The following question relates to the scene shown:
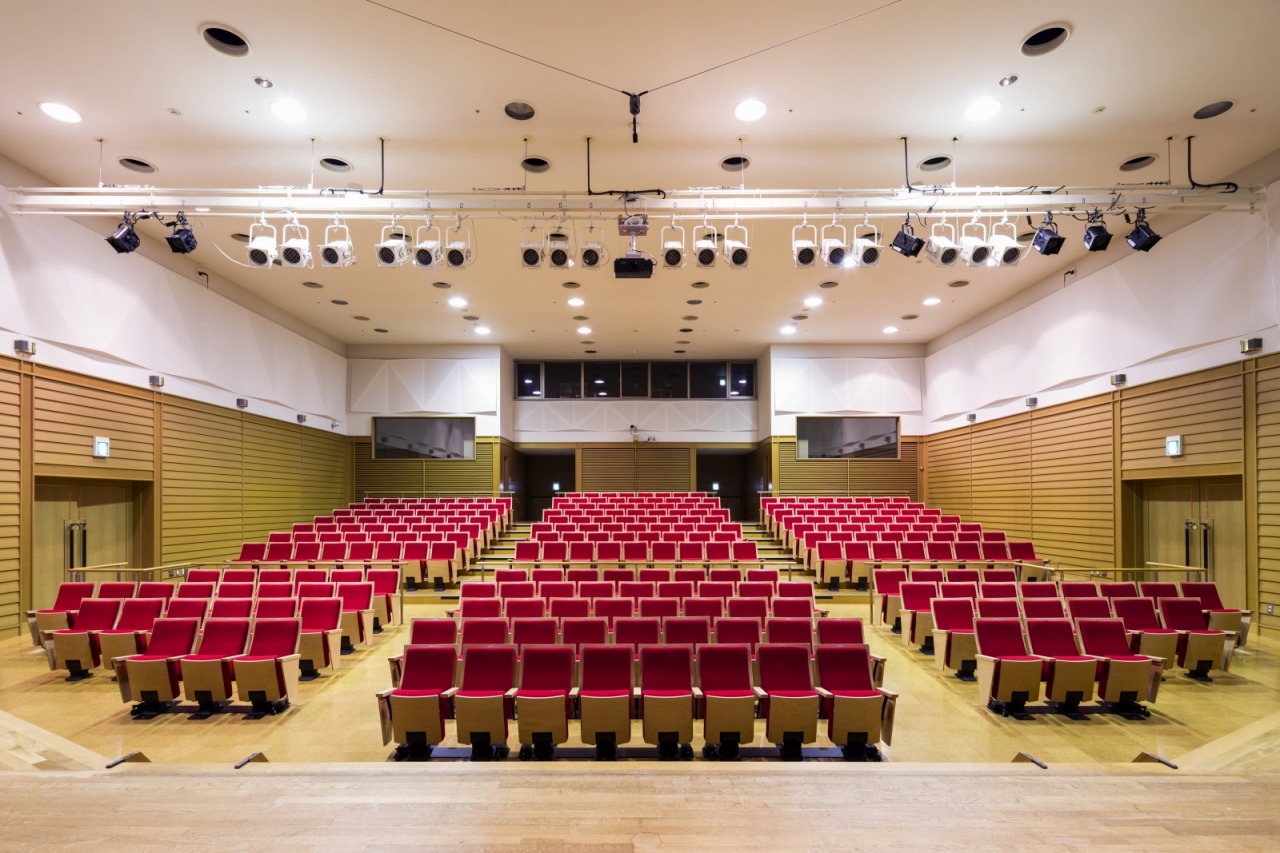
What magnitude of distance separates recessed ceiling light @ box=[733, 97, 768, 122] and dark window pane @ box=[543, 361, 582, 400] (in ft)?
37.3

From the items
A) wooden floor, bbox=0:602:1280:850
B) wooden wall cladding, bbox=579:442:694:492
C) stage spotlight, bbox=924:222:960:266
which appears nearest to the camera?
wooden floor, bbox=0:602:1280:850

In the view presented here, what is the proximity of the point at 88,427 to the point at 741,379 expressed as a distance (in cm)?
1298

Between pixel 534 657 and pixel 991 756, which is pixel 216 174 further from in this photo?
pixel 991 756

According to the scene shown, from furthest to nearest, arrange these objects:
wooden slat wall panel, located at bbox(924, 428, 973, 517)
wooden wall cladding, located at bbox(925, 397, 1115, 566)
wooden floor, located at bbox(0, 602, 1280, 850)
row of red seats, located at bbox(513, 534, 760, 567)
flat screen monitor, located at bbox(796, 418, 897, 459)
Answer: flat screen monitor, located at bbox(796, 418, 897, 459) → wooden slat wall panel, located at bbox(924, 428, 973, 517) → wooden wall cladding, located at bbox(925, 397, 1115, 566) → row of red seats, located at bbox(513, 534, 760, 567) → wooden floor, located at bbox(0, 602, 1280, 850)

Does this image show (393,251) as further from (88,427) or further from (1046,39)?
(1046,39)

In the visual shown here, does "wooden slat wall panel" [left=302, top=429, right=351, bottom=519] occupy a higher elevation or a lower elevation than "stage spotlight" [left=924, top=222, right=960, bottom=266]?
lower

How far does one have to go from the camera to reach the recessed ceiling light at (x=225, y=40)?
4.97 metres

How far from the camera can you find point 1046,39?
513 cm

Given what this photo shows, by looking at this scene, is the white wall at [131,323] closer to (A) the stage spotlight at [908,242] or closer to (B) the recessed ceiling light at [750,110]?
(B) the recessed ceiling light at [750,110]

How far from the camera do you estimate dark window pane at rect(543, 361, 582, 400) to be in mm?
17141

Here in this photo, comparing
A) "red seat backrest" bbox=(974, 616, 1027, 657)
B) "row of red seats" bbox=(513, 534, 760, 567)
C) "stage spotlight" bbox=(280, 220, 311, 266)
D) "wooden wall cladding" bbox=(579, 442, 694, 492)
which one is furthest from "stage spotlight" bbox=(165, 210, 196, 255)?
"wooden wall cladding" bbox=(579, 442, 694, 492)

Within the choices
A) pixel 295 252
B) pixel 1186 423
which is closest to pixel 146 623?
pixel 295 252

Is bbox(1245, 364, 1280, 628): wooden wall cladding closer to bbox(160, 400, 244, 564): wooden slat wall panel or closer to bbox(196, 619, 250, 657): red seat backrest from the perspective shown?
bbox(196, 619, 250, 657): red seat backrest

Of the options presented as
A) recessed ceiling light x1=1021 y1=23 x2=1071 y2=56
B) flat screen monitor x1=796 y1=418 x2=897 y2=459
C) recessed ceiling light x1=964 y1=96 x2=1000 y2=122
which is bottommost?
flat screen monitor x1=796 y1=418 x2=897 y2=459
